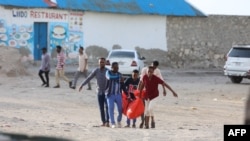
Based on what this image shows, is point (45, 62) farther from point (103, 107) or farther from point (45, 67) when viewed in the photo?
point (103, 107)

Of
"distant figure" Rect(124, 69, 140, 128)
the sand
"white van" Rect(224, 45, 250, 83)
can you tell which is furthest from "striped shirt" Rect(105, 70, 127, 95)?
"white van" Rect(224, 45, 250, 83)

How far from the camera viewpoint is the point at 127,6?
42531mm

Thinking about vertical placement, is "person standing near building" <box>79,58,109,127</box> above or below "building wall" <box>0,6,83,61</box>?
below

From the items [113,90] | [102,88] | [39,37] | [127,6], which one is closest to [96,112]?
[102,88]

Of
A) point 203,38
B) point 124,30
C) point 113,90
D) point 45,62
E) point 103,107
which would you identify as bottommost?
point 103,107

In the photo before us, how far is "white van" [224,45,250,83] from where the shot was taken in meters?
31.5

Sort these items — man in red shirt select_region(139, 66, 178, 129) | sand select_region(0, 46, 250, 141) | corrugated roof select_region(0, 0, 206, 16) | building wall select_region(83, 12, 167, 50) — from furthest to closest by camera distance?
building wall select_region(83, 12, 167, 50), corrugated roof select_region(0, 0, 206, 16), man in red shirt select_region(139, 66, 178, 129), sand select_region(0, 46, 250, 141)

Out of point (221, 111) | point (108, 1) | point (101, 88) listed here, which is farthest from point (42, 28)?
point (101, 88)

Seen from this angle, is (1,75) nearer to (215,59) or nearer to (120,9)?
(120,9)

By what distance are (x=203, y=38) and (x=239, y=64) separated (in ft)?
44.9

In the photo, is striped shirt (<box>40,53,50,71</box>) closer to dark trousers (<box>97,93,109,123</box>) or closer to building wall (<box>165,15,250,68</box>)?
dark trousers (<box>97,93,109,123</box>)

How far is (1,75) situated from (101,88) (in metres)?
15.9

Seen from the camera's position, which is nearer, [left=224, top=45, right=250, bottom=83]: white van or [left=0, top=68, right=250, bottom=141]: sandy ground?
[left=0, top=68, right=250, bottom=141]: sandy ground

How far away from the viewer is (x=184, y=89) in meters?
29.1
